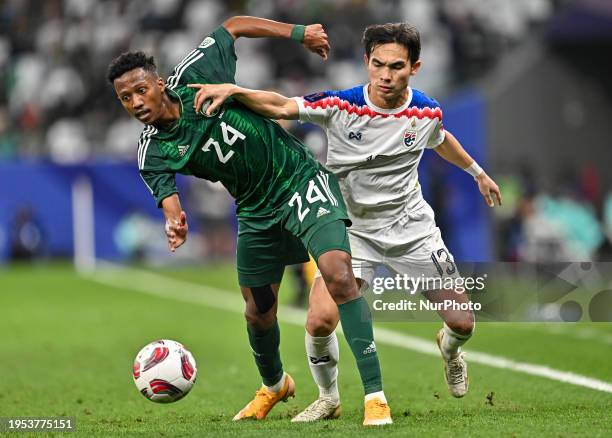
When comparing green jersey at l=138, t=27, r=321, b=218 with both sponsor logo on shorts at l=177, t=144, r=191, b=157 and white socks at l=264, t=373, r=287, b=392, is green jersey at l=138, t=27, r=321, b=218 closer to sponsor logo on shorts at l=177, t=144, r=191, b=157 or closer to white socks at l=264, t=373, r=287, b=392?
sponsor logo on shorts at l=177, t=144, r=191, b=157

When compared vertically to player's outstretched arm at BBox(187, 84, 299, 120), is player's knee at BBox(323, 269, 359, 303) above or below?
below

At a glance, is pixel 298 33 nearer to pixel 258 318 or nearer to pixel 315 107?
pixel 315 107

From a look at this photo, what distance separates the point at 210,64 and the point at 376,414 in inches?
93.4

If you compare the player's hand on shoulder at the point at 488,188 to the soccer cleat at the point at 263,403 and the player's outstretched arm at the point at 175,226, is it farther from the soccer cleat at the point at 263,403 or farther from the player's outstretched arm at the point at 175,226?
the player's outstretched arm at the point at 175,226

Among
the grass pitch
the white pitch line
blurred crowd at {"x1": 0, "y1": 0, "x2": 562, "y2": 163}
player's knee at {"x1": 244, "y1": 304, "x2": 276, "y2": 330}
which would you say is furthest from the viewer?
blurred crowd at {"x1": 0, "y1": 0, "x2": 562, "y2": 163}

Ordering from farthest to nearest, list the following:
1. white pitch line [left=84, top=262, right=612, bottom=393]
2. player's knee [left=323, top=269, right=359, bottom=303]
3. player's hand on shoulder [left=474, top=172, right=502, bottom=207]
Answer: white pitch line [left=84, top=262, right=612, bottom=393], player's hand on shoulder [left=474, top=172, right=502, bottom=207], player's knee [left=323, top=269, right=359, bottom=303]

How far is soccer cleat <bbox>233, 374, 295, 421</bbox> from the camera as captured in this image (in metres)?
7.14

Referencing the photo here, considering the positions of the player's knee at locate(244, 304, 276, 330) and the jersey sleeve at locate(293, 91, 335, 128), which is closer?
the jersey sleeve at locate(293, 91, 335, 128)

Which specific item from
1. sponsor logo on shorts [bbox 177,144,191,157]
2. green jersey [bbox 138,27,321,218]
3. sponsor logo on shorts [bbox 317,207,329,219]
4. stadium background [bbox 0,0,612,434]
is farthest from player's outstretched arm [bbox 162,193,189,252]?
stadium background [bbox 0,0,612,434]

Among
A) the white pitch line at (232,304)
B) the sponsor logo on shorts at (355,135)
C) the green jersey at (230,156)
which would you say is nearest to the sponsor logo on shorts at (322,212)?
the green jersey at (230,156)

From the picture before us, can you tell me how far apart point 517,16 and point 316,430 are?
19039 millimetres

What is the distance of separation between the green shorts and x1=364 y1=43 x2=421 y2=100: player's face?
63cm

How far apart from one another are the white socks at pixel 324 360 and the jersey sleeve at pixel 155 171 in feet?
3.97

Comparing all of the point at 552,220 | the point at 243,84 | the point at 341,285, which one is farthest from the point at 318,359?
the point at 243,84
